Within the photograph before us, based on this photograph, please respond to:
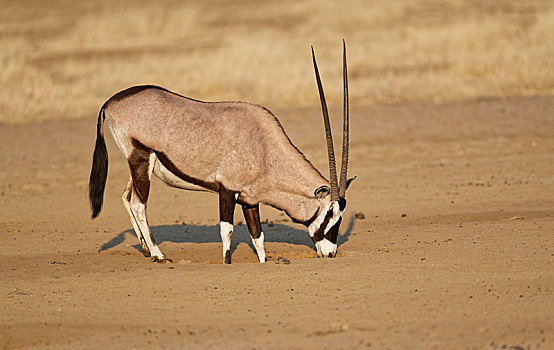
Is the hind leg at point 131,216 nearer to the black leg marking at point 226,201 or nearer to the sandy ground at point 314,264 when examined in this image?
the sandy ground at point 314,264

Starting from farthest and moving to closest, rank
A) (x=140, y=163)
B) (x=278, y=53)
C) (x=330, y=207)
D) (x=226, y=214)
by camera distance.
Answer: (x=278, y=53) → (x=140, y=163) → (x=226, y=214) → (x=330, y=207)

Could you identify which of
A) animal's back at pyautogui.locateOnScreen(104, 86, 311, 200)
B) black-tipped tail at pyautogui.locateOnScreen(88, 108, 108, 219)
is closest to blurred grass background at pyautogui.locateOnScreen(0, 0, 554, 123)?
black-tipped tail at pyautogui.locateOnScreen(88, 108, 108, 219)

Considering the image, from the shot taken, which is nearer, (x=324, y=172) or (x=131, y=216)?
(x=131, y=216)

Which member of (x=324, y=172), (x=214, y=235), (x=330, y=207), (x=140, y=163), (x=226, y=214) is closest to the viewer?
(x=330, y=207)

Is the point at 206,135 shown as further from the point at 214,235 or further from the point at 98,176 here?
the point at 214,235

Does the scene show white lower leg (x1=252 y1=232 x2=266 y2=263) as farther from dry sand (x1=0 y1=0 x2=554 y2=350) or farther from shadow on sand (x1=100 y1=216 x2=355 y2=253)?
shadow on sand (x1=100 y1=216 x2=355 y2=253)

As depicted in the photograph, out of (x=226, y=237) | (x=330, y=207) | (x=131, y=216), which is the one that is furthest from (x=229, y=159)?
(x=131, y=216)

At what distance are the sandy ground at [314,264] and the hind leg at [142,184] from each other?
17cm

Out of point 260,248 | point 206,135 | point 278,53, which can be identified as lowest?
point 260,248

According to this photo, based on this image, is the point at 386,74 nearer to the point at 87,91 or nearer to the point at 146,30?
the point at 87,91

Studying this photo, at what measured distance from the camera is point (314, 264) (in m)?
7.96

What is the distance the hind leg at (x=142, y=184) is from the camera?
28.7ft

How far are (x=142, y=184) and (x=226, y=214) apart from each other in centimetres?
94

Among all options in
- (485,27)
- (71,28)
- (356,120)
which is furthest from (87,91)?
(485,27)
